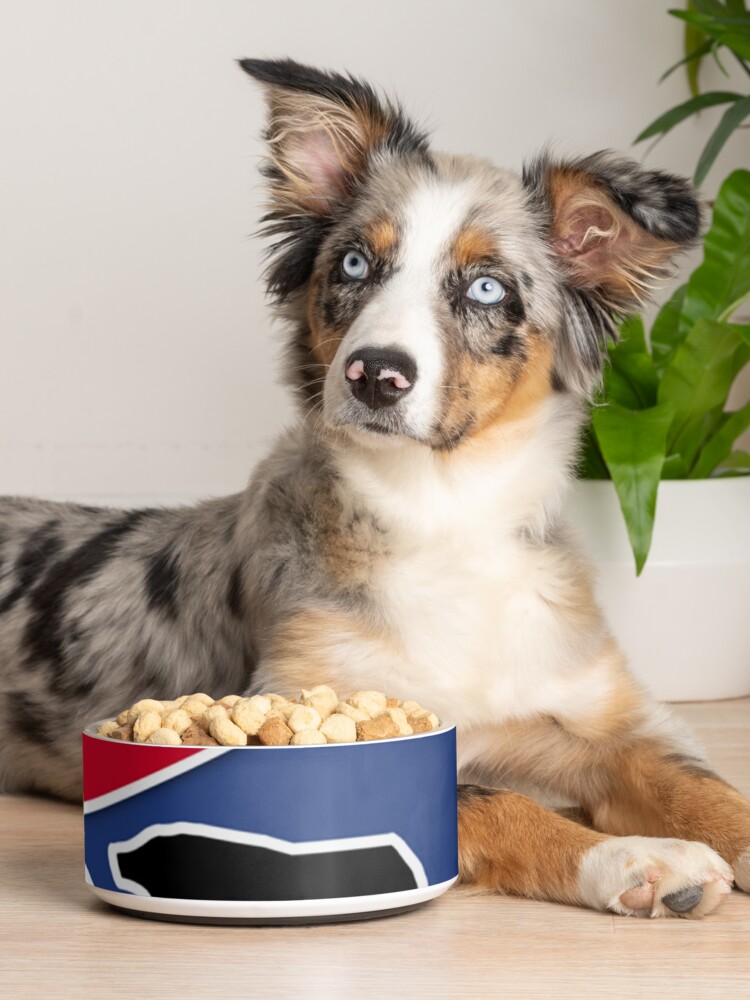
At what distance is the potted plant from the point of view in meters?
3.67

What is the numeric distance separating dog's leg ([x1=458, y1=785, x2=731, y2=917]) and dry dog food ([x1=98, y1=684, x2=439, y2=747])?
0.23m

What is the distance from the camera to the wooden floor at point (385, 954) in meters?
1.63

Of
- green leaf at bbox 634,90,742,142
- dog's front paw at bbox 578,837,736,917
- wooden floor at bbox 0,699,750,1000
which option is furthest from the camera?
green leaf at bbox 634,90,742,142

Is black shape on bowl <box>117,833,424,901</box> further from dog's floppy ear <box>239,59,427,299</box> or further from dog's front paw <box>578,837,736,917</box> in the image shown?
dog's floppy ear <box>239,59,427,299</box>

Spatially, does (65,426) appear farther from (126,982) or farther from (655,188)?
(126,982)

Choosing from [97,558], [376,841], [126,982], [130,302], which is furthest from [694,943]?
[130,302]

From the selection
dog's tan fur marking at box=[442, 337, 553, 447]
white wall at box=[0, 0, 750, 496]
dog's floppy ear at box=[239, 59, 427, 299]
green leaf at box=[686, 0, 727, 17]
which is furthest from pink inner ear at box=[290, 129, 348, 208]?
white wall at box=[0, 0, 750, 496]

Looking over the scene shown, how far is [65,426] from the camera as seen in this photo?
506 centimetres

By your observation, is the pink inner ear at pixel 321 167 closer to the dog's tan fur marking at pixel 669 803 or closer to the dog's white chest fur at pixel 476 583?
the dog's white chest fur at pixel 476 583

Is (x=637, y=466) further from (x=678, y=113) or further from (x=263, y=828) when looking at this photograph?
(x=263, y=828)

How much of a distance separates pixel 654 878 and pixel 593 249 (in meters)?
1.18

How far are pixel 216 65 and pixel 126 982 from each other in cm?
389

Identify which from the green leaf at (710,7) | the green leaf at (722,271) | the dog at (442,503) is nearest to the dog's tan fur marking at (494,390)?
the dog at (442,503)

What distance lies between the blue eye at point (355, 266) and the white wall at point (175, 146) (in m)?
2.53
